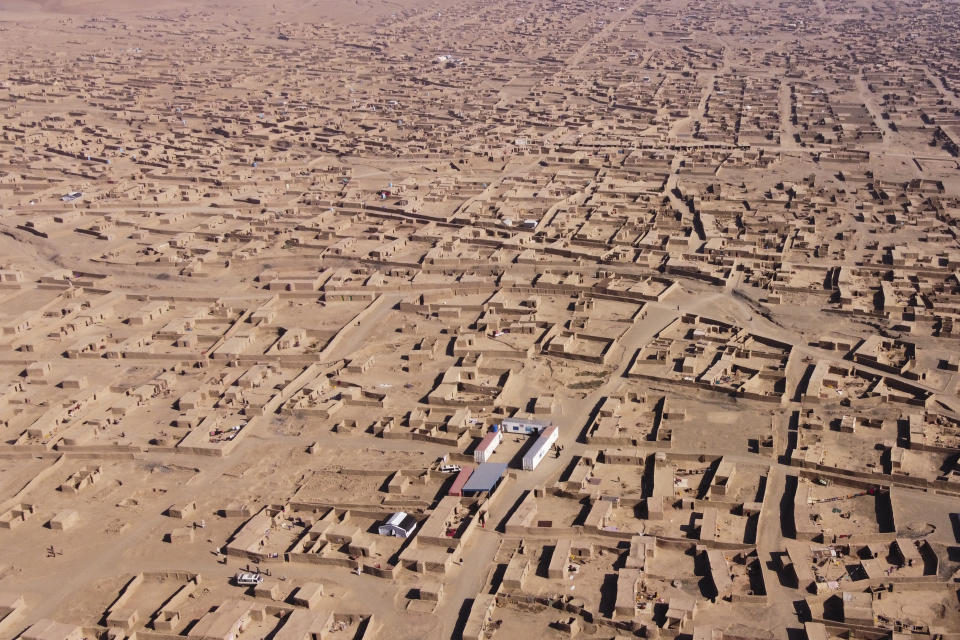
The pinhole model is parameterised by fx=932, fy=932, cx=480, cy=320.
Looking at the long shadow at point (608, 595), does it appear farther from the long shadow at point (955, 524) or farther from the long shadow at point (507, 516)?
the long shadow at point (955, 524)

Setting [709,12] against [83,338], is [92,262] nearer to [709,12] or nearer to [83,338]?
[83,338]

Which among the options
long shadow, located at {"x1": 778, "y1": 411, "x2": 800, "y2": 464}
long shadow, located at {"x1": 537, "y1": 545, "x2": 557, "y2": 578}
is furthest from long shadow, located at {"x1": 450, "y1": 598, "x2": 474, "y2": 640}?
long shadow, located at {"x1": 778, "y1": 411, "x2": 800, "y2": 464}

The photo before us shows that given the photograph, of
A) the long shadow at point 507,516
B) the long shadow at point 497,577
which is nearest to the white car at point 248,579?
the long shadow at point 497,577

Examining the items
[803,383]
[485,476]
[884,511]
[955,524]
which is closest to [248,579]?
[485,476]

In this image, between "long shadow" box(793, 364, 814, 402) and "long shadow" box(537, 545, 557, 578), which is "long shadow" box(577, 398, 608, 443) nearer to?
"long shadow" box(537, 545, 557, 578)

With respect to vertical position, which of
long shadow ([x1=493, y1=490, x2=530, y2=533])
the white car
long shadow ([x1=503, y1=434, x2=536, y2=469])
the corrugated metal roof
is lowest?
long shadow ([x1=503, y1=434, x2=536, y2=469])

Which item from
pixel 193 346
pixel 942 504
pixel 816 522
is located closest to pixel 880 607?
pixel 816 522
